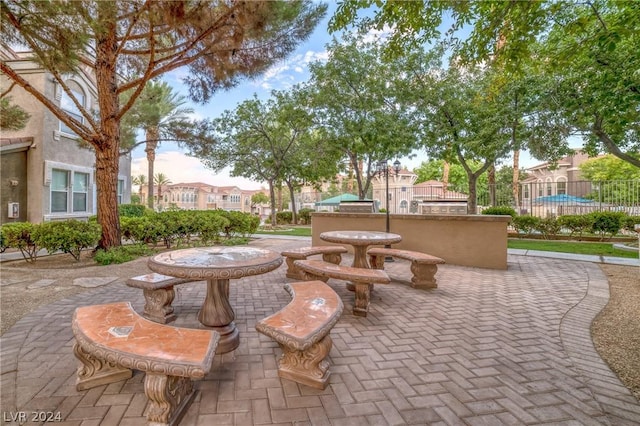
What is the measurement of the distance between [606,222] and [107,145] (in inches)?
576

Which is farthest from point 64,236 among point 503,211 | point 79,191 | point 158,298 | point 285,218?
point 285,218


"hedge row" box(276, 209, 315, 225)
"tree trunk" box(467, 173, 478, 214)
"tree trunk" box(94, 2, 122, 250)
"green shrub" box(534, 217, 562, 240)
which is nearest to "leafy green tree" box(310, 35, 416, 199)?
"tree trunk" box(467, 173, 478, 214)

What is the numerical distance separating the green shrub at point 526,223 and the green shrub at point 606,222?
1.51m

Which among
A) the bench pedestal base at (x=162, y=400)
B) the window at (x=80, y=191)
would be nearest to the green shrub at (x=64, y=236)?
the bench pedestal base at (x=162, y=400)

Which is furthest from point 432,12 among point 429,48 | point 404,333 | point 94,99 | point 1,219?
point 94,99

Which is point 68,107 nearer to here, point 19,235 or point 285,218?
point 19,235

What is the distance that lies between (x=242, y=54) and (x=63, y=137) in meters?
8.59

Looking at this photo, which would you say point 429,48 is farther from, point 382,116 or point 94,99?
point 94,99

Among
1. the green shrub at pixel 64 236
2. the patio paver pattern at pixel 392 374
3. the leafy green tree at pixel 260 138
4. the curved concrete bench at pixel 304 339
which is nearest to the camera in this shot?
the patio paver pattern at pixel 392 374

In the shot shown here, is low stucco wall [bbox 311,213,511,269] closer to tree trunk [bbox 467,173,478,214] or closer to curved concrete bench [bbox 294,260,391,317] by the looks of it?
curved concrete bench [bbox 294,260,391,317]

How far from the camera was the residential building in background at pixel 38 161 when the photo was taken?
8.93m

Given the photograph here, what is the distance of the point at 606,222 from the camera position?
9266mm

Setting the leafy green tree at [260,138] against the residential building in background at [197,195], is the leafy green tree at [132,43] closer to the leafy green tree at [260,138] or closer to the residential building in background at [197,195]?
the leafy green tree at [260,138]

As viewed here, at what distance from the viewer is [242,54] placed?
640 centimetres
